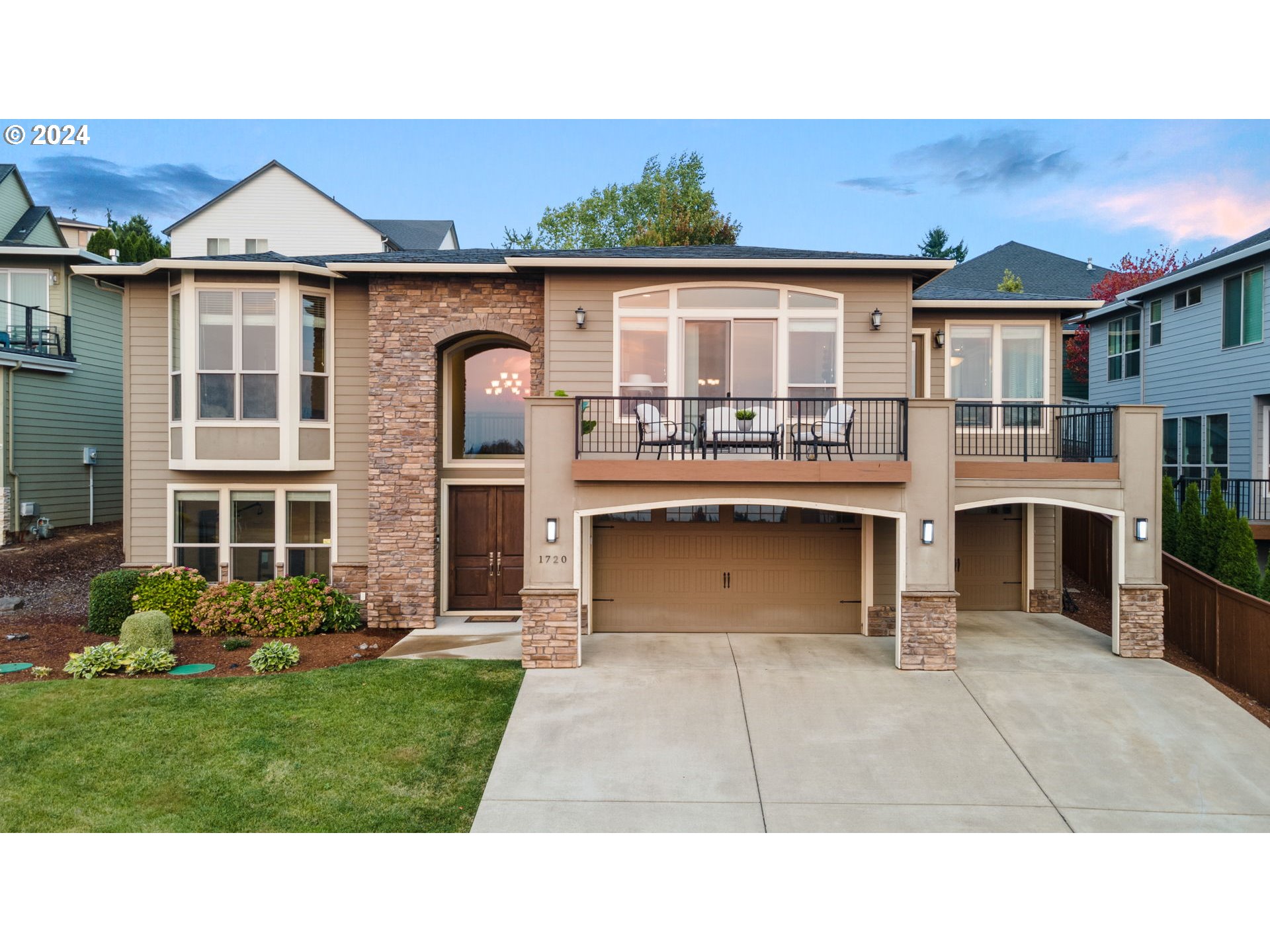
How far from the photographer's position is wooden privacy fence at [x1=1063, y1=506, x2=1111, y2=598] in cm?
A: 1291

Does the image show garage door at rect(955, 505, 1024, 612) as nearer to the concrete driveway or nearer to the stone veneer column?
the concrete driveway

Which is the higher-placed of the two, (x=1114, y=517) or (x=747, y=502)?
(x=747, y=502)

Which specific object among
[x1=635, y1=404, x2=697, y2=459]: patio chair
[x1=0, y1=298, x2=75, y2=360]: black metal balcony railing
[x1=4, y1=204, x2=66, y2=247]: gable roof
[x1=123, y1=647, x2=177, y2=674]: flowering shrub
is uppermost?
[x1=4, y1=204, x2=66, y2=247]: gable roof

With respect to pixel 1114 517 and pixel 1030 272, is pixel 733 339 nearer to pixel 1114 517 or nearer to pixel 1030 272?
pixel 1114 517

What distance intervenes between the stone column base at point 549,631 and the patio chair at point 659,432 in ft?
7.17

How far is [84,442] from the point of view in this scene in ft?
53.1

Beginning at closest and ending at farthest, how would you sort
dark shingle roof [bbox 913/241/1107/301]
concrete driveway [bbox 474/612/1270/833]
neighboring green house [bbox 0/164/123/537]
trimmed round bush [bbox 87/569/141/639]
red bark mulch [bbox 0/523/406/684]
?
concrete driveway [bbox 474/612/1270/833] < red bark mulch [bbox 0/523/406/684] < trimmed round bush [bbox 87/569/141/639] < neighboring green house [bbox 0/164/123/537] < dark shingle roof [bbox 913/241/1107/301]

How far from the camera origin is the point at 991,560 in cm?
1182

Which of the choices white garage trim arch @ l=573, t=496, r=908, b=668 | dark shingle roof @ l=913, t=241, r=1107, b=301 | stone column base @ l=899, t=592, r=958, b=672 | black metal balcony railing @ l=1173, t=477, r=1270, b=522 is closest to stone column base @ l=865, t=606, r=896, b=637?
white garage trim arch @ l=573, t=496, r=908, b=668

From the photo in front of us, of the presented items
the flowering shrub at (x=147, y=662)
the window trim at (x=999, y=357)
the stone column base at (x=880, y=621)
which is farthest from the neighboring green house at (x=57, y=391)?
the window trim at (x=999, y=357)

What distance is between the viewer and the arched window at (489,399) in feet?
39.5

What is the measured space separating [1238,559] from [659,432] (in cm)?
867

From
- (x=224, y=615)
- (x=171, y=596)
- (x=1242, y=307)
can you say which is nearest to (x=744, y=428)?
(x=224, y=615)

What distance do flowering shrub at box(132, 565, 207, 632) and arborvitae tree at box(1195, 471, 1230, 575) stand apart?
15.4m
